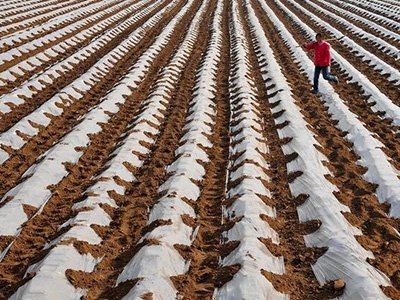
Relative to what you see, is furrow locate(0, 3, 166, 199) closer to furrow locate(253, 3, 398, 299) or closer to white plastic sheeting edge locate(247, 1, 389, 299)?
white plastic sheeting edge locate(247, 1, 389, 299)

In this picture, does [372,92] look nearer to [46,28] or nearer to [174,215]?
[174,215]

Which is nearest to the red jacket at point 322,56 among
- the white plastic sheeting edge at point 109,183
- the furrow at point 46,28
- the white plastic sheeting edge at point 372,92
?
the white plastic sheeting edge at point 372,92

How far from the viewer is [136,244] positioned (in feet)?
15.4

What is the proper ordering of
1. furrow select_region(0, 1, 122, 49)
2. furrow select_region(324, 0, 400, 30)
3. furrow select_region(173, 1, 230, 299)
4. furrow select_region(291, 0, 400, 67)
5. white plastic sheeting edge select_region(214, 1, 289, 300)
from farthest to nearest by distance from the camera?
furrow select_region(324, 0, 400, 30)
furrow select_region(0, 1, 122, 49)
furrow select_region(291, 0, 400, 67)
furrow select_region(173, 1, 230, 299)
white plastic sheeting edge select_region(214, 1, 289, 300)

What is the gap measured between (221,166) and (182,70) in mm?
6362

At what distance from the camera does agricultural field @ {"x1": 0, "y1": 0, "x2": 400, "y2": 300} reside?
411cm

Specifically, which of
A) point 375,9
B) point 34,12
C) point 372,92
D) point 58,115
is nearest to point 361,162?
point 372,92

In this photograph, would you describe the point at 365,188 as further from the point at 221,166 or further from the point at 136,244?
the point at 136,244

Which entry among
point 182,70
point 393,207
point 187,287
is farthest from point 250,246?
point 182,70

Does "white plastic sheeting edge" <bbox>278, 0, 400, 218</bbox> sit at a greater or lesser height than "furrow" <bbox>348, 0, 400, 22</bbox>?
lesser

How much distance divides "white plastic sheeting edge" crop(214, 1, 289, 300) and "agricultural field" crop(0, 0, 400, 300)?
2 centimetres

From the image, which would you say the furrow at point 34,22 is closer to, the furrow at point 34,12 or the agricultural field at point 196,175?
the furrow at point 34,12

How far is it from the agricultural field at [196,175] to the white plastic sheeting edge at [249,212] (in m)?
0.02

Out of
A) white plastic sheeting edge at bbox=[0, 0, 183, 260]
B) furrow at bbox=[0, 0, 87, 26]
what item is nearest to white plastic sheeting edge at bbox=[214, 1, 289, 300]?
white plastic sheeting edge at bbox=[0, 0, 183, 260]
